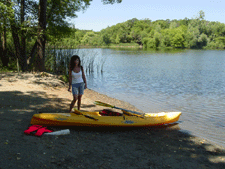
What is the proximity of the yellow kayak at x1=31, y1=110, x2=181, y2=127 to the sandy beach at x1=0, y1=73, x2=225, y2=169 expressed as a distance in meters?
0.19

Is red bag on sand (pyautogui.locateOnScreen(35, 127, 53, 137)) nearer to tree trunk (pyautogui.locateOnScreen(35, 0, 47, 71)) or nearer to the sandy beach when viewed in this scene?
the sandy beach

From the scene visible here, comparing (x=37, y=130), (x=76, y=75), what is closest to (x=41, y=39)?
(x=76, y=75)

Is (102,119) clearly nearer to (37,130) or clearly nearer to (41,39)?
(37,130)

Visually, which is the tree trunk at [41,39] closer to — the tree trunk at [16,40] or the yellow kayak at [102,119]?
the tree trunk at [16,40]

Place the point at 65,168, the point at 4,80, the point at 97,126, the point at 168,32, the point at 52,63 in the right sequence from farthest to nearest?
the point at 168,32
the point at 52,63
the point at 4,80
the point at 97,126
the point at 65,168

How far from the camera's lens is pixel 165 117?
239 inches

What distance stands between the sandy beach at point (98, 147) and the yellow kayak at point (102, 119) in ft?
0.61

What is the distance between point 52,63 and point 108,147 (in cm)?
1116

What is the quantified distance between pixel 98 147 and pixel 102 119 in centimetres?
119

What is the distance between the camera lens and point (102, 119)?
5238mm

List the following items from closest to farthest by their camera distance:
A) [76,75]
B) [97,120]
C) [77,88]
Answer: [97,120] → [76,75] → [77,88]

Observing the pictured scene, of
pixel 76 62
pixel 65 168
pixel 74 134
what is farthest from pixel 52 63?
pixel 65 168

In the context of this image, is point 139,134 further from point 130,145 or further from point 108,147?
point 108,147

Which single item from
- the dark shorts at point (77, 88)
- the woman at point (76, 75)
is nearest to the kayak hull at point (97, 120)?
the dark shorts at point (77, 88)
